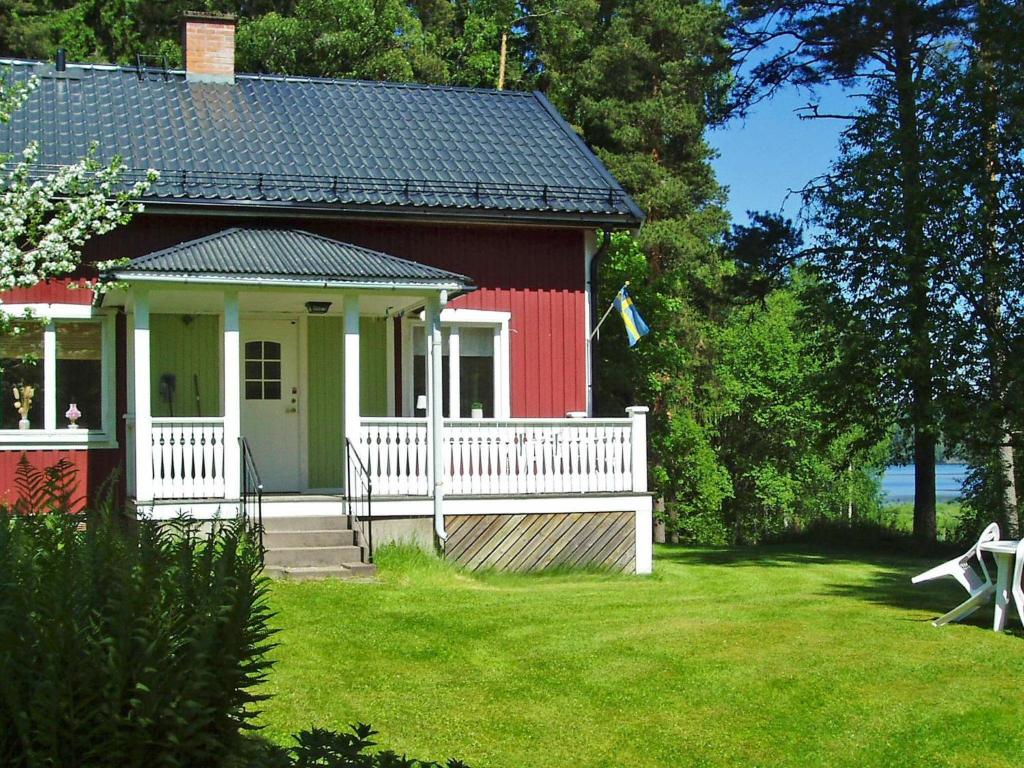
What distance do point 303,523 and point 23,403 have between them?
159 inches

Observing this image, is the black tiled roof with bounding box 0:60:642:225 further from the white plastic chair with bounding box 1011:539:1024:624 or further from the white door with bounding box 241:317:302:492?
the white plastic chair with bounding box 1011:539:1024:624

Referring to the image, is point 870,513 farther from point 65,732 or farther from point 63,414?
point 65,732

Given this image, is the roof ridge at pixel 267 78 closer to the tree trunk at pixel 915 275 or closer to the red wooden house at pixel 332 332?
the red wooden house at pixel 332 332

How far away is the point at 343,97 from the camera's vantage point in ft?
63.4

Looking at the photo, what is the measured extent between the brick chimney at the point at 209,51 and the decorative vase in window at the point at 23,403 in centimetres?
611

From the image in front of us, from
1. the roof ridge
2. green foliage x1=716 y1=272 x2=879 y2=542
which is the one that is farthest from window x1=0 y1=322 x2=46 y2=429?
green foliage x1=716 y1=272 x2=879 y2=542

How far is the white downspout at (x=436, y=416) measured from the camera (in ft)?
45.2

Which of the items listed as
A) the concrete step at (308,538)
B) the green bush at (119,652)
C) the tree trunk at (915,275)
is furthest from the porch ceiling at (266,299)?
the green bush at (119,652)

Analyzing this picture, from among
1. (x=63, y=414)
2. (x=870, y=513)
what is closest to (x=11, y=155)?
(x=63, y=414)

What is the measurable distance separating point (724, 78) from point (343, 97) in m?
16.8

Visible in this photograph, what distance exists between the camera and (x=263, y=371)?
16.1 metres

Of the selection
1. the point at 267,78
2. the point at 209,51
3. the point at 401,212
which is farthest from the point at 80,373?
the point at 267,78

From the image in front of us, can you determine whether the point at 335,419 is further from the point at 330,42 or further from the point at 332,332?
the point at 330,42

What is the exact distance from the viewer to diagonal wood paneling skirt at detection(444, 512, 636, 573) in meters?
14.0
